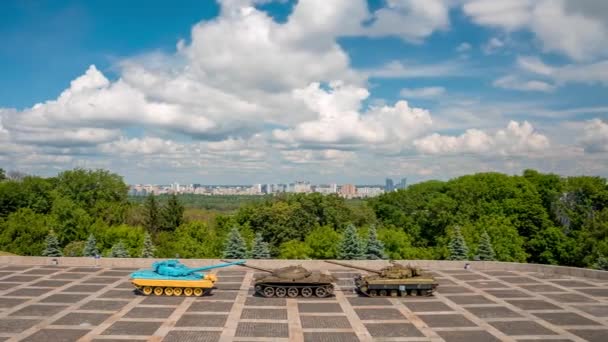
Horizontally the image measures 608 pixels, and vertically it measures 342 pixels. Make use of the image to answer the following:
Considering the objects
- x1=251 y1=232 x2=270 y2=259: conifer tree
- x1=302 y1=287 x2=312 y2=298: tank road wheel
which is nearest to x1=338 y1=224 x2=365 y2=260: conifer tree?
x1=251 y1=232 x2=270 y2=259: conifer tree

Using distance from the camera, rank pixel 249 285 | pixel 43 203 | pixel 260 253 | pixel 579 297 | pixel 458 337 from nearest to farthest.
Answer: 1. pixel 458 337
2. pixel 579 297
3. pixel 249 285
4. pixel 260 253
5. pixel 43 203

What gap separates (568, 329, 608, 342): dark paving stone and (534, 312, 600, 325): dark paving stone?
2.92 ft

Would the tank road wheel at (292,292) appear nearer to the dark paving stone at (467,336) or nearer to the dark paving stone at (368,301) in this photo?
the dark paving stone at (368,301)

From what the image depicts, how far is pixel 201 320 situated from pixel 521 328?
1202 cm

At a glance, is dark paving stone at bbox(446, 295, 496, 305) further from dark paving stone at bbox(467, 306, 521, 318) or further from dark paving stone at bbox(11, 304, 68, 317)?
dark paving stone at bbox(11, 304, 68, 317)

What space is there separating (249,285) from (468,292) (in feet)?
35.9

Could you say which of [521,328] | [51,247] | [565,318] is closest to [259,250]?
[51,247]

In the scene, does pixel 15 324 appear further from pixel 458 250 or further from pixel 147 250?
pixel 458 250

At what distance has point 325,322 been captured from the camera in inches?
699

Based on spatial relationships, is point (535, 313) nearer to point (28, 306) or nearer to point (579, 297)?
point (579, 297)

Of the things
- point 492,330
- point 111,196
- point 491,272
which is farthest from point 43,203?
point 492,330

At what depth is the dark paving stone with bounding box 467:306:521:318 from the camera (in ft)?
61.3

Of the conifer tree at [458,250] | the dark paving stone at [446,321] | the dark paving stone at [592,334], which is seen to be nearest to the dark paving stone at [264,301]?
the dark paving stone at [446,321]

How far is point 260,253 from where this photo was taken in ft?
119
